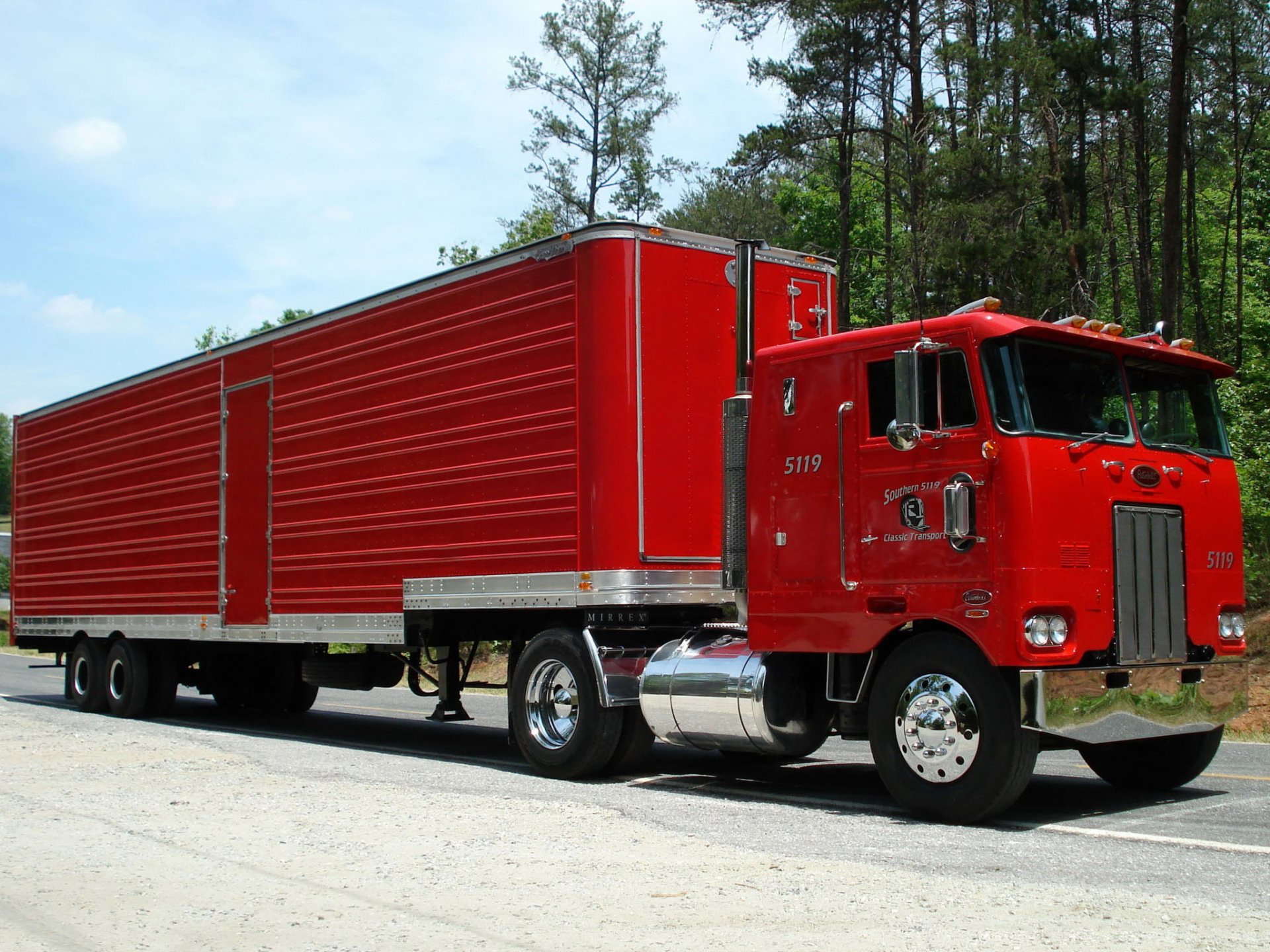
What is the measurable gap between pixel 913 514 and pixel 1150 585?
1482 mm

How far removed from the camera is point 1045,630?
7625 mm

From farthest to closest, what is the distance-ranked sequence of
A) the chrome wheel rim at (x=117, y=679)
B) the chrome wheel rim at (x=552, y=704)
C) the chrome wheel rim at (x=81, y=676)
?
the chrome wheel rim at (x=81, y=676) → the chrome wheel rim at (x=117, y=679) → the chrome wheel rim at (x=552, y=704)

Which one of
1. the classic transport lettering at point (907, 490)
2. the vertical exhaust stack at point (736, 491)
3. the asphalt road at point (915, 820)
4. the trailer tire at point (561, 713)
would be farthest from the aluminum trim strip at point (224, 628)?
the classic transport lettering at point (907, 490)

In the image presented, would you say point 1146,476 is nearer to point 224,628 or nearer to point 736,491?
point 736,491

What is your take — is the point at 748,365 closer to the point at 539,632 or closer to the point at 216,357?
the point at 539,632

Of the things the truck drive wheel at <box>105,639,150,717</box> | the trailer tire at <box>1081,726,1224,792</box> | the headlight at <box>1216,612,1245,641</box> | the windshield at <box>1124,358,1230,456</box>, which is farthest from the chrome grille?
the truck drive wheel at <box>105,639,150,717</box>

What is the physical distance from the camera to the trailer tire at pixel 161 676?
52.6ft

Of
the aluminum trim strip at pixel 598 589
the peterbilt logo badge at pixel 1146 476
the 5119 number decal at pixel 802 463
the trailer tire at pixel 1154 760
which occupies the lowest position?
the trailer tire at pixel 1154 760

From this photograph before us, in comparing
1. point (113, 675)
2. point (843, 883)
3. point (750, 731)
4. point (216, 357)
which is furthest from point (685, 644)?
point (113, 675)

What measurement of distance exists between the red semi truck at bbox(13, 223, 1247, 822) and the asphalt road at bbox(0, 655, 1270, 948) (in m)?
0.38

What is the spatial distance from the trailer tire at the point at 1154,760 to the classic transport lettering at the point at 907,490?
6.97 ft

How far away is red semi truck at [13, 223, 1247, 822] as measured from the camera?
7824mm

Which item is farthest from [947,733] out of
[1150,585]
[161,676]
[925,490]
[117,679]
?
[117,679]

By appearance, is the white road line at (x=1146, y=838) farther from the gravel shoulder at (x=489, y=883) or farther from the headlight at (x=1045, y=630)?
the headlight at (x=1045, y=630)
